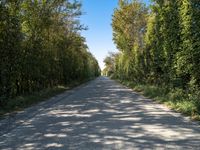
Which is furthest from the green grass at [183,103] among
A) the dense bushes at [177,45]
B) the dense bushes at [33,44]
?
the dense bushes at [33,44]

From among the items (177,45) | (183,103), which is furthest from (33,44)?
(183,103)

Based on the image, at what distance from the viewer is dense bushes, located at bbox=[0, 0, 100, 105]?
17.9 m

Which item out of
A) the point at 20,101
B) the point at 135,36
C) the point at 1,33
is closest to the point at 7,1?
the point at 1,33

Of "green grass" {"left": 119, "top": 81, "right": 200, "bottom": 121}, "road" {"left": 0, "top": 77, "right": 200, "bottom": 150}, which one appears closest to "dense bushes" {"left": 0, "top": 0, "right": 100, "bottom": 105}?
"road" {"left": 0, "top": 77, "right": 200, "bottom": 150}

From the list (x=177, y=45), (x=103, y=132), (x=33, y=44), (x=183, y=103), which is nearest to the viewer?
(x=103, y=132)

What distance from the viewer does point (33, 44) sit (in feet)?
85.7

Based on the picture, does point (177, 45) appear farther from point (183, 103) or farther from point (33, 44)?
point (33, 44)

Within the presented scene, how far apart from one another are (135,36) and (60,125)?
32.0 m

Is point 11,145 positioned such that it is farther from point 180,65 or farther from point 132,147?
point 180,65

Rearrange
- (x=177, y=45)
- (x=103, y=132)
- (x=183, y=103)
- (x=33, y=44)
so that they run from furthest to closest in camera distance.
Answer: (x=33, y=44), (x=177, y=45), (x=183, y=103), (x=103, y=132)

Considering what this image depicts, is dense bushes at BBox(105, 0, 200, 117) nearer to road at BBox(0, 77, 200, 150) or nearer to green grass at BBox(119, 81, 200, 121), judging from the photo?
green grass at BBox(119, 81, 200, 121)

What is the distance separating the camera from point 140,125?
440 inches

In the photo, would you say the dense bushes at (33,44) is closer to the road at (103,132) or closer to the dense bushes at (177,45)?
the road at (103,132)

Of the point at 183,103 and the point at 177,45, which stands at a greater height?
the point at 177,45
